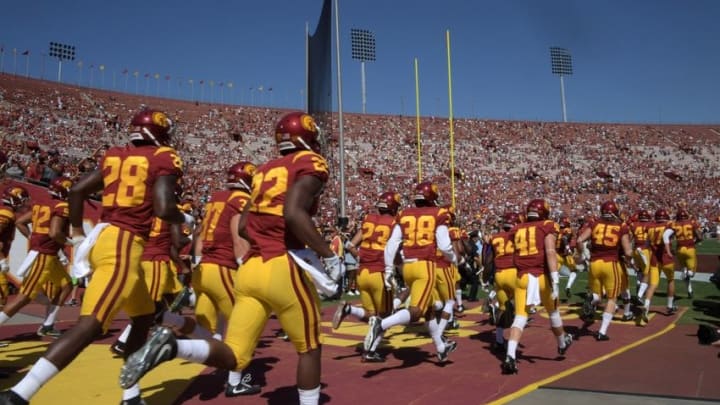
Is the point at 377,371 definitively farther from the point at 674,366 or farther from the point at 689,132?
the point at 689,132

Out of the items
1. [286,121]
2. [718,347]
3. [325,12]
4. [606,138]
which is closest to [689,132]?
[606,138]

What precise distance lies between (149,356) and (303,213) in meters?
1.17

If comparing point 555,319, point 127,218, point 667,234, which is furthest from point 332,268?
point 667,234

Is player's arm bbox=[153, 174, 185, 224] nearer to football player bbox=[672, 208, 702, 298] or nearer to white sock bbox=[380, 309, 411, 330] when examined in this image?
white sock bbox=[380, 309, 411, 330]

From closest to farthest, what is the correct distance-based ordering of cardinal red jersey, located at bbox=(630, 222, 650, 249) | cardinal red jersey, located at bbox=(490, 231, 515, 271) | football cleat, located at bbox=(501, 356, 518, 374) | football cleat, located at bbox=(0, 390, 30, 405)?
1. football cleat, located at bbox=(0, 390, 30, 405)
2. football cleat, located at bbox=(501, 356, 518, 374)
3. cardinal red jersey, located at bbox=(490, 231, 515, 271)
4. cardinal red jersey, located at bbox=(630, 222, 650, 249)

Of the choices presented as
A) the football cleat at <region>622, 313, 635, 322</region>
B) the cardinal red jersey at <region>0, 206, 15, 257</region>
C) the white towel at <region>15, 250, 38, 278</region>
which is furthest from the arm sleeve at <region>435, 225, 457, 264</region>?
the cardinal red jersey at <region>0, 206, 15, 257</region>

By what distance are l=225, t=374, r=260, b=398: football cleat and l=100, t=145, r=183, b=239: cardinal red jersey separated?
1782 millimetres

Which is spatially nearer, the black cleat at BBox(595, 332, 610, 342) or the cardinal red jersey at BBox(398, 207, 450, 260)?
the cardinal red jersey at BBox(398, 207, 450, 260)

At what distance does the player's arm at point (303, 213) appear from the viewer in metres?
3.42

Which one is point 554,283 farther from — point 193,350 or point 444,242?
point 193,350

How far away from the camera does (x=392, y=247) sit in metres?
6.72

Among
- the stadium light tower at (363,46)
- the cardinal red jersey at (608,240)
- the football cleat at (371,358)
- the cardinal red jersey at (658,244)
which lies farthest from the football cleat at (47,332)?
the stadium light tower at (363,46)

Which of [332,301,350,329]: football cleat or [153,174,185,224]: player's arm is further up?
[153,174,185,224]: player's arm

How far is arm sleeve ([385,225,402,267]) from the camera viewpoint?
671cm
